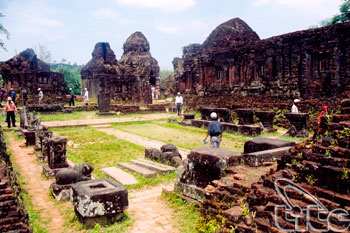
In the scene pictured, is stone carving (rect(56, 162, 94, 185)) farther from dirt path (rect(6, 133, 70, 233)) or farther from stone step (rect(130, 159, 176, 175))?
stone step (rect(130, 159, 176, 175))

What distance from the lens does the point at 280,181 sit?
457 centimetres

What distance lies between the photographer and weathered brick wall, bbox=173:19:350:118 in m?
15.8

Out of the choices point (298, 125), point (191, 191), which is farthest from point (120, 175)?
point (298, 125)

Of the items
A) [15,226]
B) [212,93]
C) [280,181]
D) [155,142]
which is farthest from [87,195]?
[212,93]

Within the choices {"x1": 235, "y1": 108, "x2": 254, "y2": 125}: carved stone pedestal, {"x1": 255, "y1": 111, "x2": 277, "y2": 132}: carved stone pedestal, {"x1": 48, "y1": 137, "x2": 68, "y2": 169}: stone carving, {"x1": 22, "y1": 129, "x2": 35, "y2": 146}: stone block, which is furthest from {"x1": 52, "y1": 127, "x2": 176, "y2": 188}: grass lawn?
{"x1": 255, "y1": 111, "x2": 277, "y2": 132}: carved stone pedestal

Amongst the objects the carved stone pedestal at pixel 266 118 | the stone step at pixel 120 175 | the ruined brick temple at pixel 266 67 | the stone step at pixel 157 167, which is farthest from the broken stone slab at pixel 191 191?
the ruined brick temple at pixel 266 67

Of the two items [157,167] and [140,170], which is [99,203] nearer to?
[140,170]

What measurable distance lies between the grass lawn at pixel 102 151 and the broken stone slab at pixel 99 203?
2.02 meters

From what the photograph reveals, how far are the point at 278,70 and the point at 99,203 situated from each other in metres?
16.2

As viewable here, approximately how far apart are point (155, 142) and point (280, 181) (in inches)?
365

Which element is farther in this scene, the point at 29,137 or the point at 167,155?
the point at 29,137

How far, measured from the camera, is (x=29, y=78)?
3178cm

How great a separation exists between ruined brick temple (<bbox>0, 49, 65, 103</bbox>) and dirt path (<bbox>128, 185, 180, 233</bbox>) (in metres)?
27.5

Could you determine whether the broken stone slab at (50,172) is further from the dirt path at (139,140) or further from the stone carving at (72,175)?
the dirt path at (139,140)
